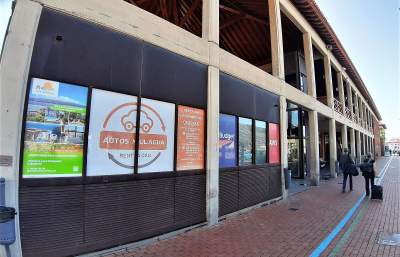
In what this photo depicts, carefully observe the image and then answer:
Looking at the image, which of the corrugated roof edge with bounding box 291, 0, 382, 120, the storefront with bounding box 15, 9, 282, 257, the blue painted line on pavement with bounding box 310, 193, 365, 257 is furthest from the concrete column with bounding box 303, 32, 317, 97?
the storefront with bounding box 15, 9, 282, 257

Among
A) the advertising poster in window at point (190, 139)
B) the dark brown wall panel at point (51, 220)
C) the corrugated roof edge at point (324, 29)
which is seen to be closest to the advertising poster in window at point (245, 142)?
the advertising poster in window at point (190, 139)

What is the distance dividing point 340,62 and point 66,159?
20252 millimetres

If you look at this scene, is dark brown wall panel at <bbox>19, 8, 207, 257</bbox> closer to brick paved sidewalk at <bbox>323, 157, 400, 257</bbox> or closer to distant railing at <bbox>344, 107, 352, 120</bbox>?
brick paved sidewalk at <bbox>323, 157, 400, 257</bbox>

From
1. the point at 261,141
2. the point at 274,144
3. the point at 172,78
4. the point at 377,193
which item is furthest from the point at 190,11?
the point at 377,193

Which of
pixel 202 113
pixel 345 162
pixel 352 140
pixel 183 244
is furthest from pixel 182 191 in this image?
pixel 352 140

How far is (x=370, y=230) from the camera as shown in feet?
20.8

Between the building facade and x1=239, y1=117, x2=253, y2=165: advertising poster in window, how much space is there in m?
0.03

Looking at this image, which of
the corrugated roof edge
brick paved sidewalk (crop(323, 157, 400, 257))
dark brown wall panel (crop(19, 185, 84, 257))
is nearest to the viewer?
dark brown wall panel (crop(19, 185, 84, 257))

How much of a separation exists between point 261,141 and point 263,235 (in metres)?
4.04

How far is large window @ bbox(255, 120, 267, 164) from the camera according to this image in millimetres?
9349

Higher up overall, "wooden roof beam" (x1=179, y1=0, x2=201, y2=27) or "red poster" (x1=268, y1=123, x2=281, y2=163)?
"wooden roof beam" (x1=179, y1=0, x2=201, y2=27)

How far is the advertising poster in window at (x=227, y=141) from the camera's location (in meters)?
7.62

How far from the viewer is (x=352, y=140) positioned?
25.6 metres

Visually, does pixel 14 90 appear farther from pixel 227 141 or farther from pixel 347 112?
pixel 347 112
